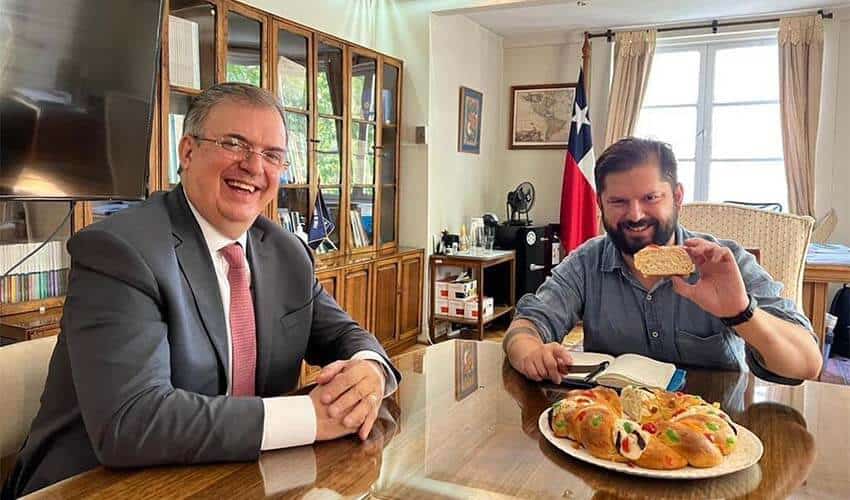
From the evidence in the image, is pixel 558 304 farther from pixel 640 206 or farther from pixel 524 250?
pixel 524 250

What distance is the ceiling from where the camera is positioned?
191 inches

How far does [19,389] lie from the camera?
1242mm

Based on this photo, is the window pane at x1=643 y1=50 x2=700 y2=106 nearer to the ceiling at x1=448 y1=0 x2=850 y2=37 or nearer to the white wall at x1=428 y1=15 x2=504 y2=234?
the ceiling at x1=448 y1=0 x2=850 y2=37

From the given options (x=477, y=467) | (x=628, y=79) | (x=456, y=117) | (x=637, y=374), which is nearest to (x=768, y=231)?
(x=637, y=374)

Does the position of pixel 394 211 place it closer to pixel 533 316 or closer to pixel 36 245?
pixel 36 245

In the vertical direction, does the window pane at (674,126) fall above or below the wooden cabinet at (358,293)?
above

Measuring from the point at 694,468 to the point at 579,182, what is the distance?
472 cm

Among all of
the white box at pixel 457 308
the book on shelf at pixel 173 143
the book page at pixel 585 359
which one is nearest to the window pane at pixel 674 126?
the white box at pixel 457 308

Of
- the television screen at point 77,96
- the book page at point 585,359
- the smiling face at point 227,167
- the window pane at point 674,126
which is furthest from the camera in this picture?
the window pane at point 674,126

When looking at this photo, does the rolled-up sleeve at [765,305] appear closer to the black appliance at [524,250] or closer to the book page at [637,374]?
the book page at [637,374]

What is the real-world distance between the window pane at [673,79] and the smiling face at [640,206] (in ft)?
14.4

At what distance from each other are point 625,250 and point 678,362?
312 millimetres

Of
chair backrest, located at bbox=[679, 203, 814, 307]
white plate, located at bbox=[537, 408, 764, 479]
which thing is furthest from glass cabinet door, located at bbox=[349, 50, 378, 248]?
white plate, located at bbox=[537, 408, 764, 479]

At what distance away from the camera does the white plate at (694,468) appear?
36.9 inches
